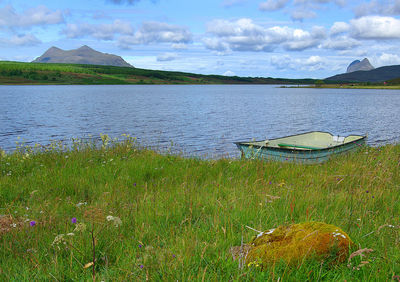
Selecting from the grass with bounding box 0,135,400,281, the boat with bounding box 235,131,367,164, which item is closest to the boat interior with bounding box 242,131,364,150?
the boat with bounding box 235,131,367,164

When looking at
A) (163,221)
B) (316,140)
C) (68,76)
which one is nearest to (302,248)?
(163,221)

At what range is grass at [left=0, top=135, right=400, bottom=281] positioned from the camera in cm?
277

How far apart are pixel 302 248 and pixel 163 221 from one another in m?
2.09

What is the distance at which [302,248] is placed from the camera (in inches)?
114

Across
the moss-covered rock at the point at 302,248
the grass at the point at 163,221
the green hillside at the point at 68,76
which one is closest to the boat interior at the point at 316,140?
the grass at the point at 163,221

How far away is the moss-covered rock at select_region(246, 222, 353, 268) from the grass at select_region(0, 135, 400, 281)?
9 centimetres

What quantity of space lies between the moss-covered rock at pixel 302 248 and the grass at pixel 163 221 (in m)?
0.09

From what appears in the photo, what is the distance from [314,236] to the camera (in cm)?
298

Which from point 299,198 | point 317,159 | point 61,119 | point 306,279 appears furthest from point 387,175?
point 61,119

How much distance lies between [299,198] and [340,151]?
334 inches

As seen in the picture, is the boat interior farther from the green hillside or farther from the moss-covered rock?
the green hillside

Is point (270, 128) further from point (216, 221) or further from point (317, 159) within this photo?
point (216, 221)

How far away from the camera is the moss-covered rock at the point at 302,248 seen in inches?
112

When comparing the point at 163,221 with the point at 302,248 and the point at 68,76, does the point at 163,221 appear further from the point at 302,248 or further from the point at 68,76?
the point at 68,76
